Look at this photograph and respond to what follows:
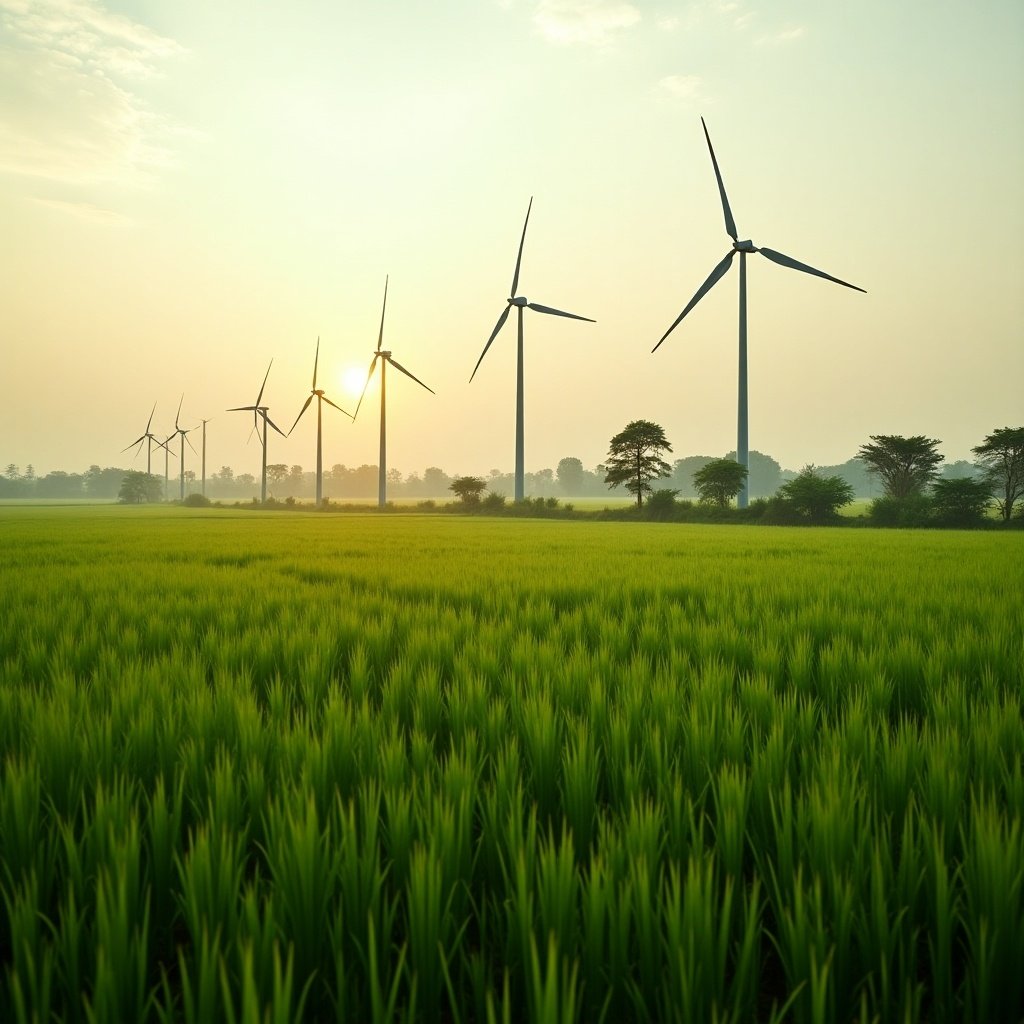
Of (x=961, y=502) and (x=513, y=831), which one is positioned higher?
(x=961, y=502)

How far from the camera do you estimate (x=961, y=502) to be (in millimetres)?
36562

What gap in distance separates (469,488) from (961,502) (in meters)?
39.9

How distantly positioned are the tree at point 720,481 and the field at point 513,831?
143 ft

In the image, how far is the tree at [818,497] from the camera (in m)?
40.3

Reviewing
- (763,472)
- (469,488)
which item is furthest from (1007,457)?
(763,472)

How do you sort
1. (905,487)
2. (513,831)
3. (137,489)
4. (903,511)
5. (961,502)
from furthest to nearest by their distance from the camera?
(137,489) < (905,487) < (903,511) < (961,502) < (513,831)

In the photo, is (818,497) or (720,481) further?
(720,481)

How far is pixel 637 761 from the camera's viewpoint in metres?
2.37

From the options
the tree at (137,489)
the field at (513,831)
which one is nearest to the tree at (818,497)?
the field at (513,831)

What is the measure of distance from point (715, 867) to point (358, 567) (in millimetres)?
9869

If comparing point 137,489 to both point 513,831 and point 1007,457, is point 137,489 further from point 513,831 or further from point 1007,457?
point 513,831

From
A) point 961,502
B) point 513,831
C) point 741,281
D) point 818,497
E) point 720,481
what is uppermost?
point 741,281

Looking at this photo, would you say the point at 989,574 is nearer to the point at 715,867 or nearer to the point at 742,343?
the point at 715,867

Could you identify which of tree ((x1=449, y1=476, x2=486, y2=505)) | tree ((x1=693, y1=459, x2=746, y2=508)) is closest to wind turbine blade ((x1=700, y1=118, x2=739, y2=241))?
tree ((x1=693, y1=459, x2=746, y2=508))
